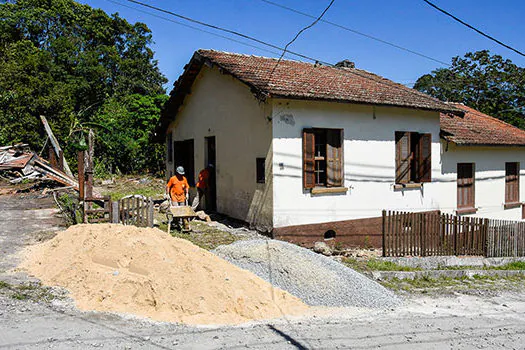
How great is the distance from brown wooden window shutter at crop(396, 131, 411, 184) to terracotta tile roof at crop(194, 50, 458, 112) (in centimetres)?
104

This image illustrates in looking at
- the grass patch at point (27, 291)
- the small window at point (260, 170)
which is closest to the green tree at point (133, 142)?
the small window at point (260, 170)

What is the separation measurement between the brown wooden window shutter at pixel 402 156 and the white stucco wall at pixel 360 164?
0.25 m

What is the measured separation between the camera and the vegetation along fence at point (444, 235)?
36.9ft

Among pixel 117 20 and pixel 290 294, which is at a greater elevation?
pixel 117 20

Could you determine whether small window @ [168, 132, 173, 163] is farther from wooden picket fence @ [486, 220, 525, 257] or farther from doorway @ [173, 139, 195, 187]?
wooden picket fence @ [486, 220, 525, 257]

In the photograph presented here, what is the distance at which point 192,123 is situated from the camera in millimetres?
15211

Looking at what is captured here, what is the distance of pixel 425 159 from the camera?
559 inches

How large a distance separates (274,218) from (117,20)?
33849 millimetres

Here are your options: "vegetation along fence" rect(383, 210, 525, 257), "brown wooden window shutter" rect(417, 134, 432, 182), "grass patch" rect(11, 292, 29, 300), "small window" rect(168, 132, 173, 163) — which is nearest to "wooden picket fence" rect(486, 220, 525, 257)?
"vegetation along fence" rect(383, 210, 525, 257)

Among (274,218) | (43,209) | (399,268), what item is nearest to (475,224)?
(399,268)

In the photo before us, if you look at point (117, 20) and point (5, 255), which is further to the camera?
point (117, 20)

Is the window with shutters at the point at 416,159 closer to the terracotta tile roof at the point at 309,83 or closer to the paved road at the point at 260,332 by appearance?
the terracotta tile roof at the point at 309,83

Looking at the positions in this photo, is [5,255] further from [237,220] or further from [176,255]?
[237,220]

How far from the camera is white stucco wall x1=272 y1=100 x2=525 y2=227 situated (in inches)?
436
